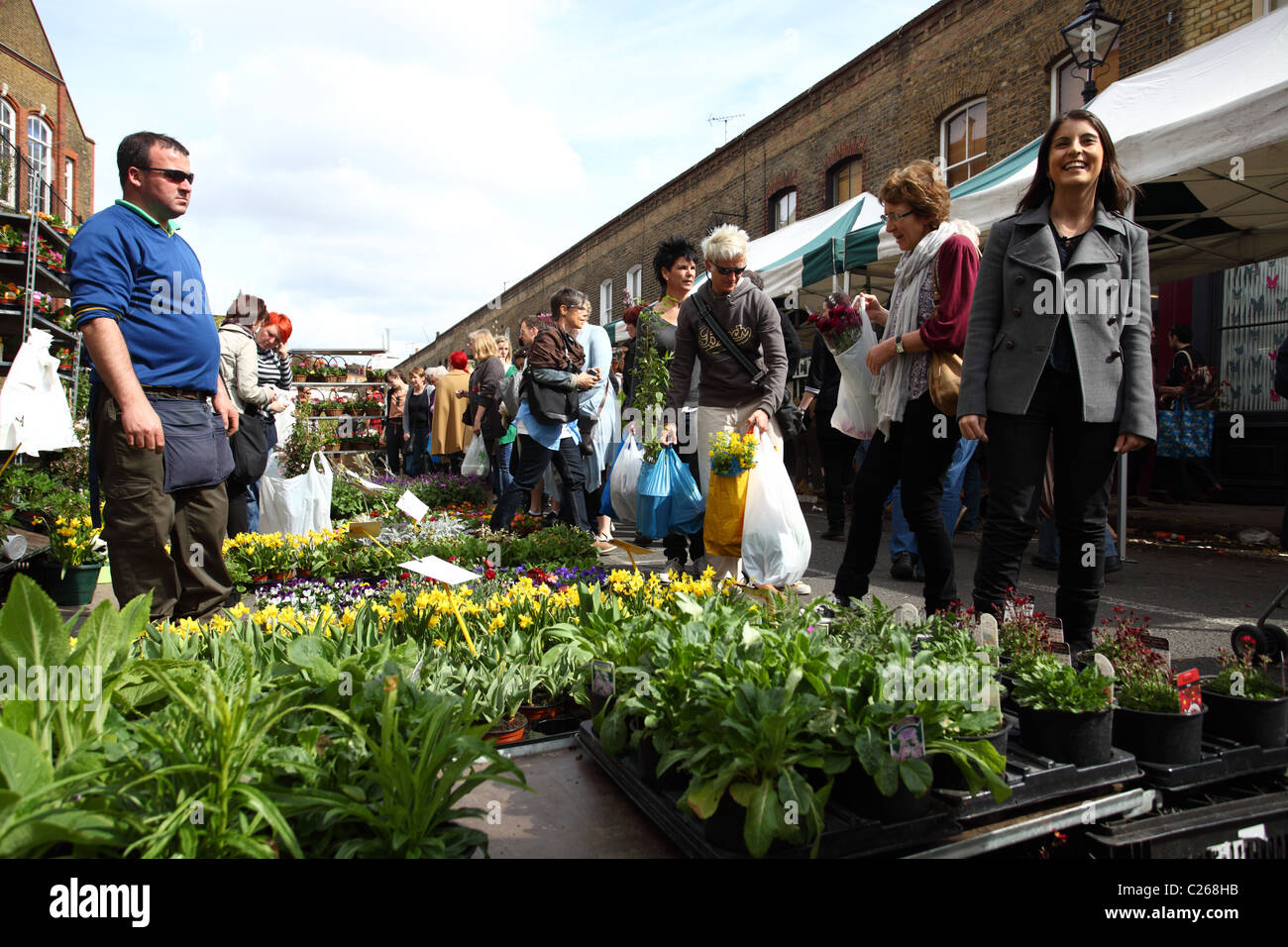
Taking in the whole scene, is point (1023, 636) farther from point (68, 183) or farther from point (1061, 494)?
point (68, 183)

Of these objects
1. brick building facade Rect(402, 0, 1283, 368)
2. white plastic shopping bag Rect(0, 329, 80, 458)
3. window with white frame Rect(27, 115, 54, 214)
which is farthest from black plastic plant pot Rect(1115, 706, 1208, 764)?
window with white frame Rect(27, 115, 54, 214)

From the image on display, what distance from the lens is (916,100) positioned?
574 inches

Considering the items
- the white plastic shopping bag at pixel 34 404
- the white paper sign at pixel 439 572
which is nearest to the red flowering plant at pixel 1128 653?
the white paper sign at pixel 439 572

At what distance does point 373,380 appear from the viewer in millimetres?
18062

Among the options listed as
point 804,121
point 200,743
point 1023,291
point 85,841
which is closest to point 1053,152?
point 1023,291

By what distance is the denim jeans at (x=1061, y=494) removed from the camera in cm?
300

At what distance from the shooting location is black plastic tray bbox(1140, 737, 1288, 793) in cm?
209

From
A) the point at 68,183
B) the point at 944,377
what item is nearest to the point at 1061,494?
the point at 944,377

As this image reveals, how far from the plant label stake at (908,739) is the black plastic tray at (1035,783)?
7.7 inches

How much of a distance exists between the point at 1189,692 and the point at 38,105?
37476 mm

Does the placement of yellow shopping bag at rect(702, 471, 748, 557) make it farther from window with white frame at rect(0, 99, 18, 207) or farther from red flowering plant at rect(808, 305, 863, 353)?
window with white frame at rect(0, 99, 18, 207)

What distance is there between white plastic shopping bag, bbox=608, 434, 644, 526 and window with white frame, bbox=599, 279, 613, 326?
75.6 ft

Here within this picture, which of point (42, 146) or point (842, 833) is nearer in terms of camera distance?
point (842, 833)

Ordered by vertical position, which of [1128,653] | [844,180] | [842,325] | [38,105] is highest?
[38,105]
